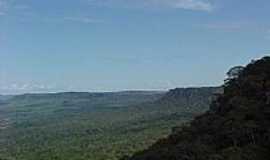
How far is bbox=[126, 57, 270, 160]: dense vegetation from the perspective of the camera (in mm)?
38406

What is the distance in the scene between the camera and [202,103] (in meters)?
187

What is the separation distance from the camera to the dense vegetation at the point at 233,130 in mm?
38406

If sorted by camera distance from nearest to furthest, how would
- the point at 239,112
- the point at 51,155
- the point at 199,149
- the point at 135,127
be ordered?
the point at 199,149 → the point at 239,112 → the point at 51,155 → the point at 135,127

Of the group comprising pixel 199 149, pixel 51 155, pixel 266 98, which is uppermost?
pixel 266 98

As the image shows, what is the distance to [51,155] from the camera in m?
115

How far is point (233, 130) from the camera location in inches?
A: 1662

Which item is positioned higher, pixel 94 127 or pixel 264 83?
pixel 264 83

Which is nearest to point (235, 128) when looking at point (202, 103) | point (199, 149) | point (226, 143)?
point (226, 143)

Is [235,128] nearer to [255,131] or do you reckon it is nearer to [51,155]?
[255,131]

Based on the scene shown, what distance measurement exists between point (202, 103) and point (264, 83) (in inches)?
5321

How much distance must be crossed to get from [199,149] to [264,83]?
1533 cm

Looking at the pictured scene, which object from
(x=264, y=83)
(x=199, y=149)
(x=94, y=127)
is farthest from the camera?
(x=94, y=127)

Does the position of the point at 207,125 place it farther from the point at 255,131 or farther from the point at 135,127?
the point at 135,127

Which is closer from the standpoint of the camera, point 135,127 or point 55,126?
point 135,127
